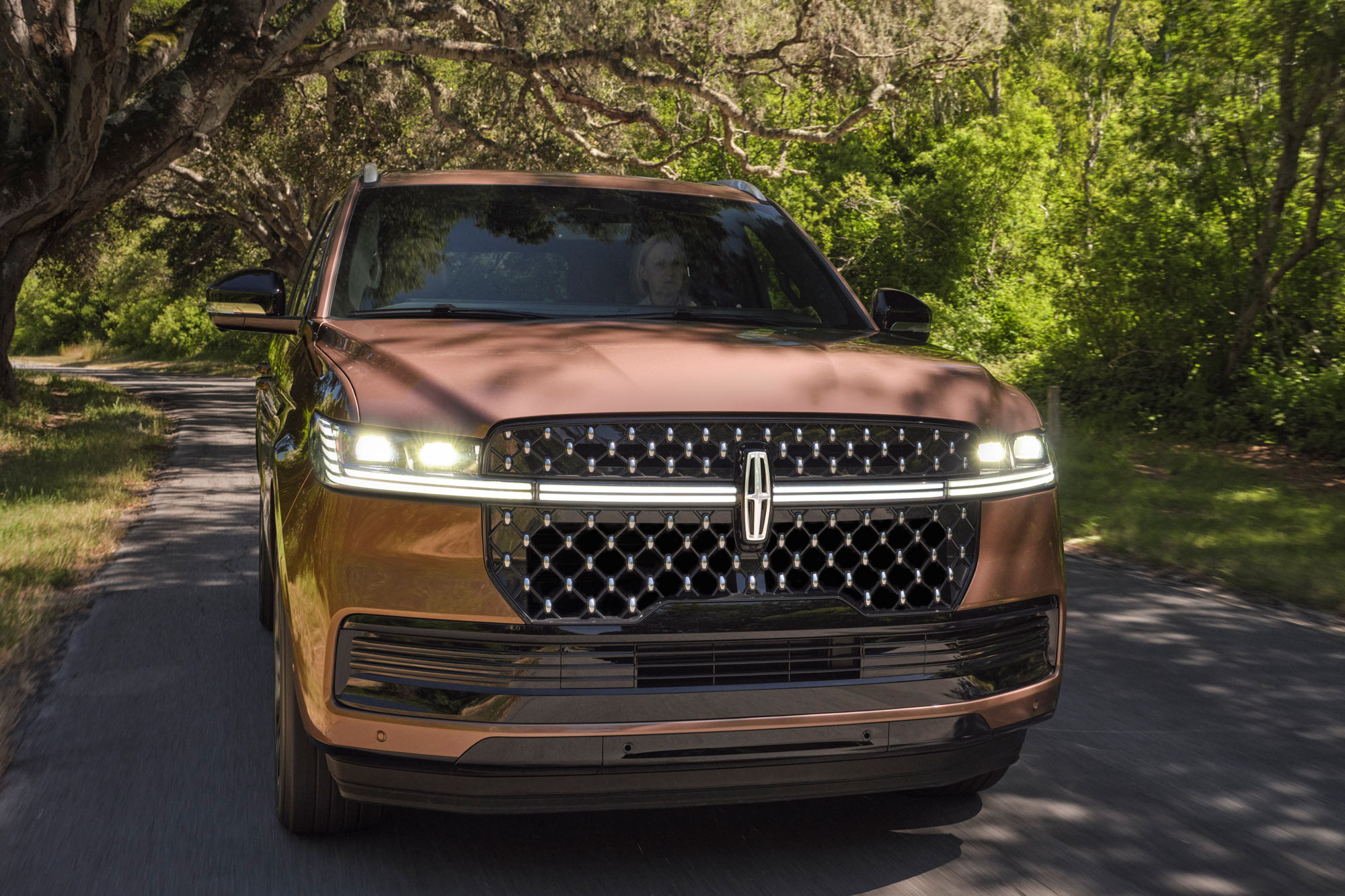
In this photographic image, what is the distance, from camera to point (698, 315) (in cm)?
425

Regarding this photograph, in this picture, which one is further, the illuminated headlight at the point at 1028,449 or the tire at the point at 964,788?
the tire at the point at 964,788

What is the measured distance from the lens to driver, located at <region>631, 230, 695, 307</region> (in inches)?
173

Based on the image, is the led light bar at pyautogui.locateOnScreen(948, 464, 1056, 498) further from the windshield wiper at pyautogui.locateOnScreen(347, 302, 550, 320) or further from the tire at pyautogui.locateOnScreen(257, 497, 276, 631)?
the tire at pyautogui.locateOnScreen(257, 497, 276, 631)

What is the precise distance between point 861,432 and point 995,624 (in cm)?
59

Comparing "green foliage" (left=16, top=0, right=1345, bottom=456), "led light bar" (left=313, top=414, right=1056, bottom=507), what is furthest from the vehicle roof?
"green foliage" (left=16, top=0, right=1345, bottom=456)

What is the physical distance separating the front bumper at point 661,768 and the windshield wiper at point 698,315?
1.59 m

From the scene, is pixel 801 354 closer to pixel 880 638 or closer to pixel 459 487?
pixel 880 638

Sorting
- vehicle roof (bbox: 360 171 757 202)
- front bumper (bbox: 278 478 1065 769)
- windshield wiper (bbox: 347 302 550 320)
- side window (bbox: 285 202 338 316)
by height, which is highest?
vehicle roof (bbox: 360 171 757 202)

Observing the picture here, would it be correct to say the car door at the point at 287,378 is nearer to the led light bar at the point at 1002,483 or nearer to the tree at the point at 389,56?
the led light bar at the point at 1002,483

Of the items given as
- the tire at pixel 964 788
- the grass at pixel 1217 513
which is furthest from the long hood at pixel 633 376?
the grass at pixel 1217 513

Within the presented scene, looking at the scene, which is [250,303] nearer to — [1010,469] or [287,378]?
[287,378]

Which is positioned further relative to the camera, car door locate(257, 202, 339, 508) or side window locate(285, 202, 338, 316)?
side window locate(285, 202, 338, 316)

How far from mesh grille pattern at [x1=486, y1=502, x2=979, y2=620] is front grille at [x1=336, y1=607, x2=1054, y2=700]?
3.0 inches

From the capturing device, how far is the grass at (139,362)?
4338 centimetres
